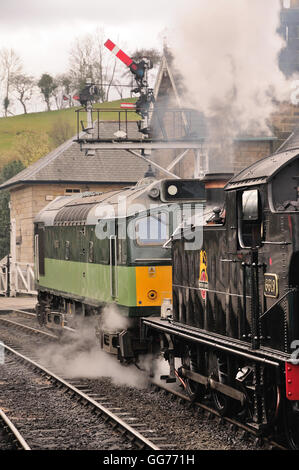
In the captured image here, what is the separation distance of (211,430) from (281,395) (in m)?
1.91

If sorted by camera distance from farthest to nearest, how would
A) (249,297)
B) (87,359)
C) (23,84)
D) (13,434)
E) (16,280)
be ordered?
(23,84), (16,280), (87,359), (13,434), (249,297)

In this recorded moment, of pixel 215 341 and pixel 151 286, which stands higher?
pixel 151 286

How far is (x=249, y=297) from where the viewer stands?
8875 millimetres

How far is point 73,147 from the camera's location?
42.8 m

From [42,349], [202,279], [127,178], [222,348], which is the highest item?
[127,178]

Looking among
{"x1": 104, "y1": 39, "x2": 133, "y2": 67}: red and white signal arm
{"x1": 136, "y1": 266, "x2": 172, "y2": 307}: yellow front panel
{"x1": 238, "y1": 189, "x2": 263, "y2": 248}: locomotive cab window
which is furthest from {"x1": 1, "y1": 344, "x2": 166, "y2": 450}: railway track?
{"x1": 104, "y1": 39, "x2": 133, "y2": 67}: red and white signal arm

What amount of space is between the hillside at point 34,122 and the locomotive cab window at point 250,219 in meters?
94.1

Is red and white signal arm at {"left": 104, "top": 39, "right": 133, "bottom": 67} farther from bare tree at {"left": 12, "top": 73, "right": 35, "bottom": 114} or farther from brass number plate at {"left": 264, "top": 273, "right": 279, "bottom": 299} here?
bare tree at {"left": 12, "top": 73, "right": 35, "bottom": 114}

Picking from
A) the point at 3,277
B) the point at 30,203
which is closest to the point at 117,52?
the point at 3,277

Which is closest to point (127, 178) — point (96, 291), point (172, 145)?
point (172, 145)

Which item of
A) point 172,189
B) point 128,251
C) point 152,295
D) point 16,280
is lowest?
point 16,280

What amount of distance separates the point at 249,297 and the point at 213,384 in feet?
6.15

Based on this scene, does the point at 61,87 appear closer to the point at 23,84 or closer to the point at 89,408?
the point at 23,84
